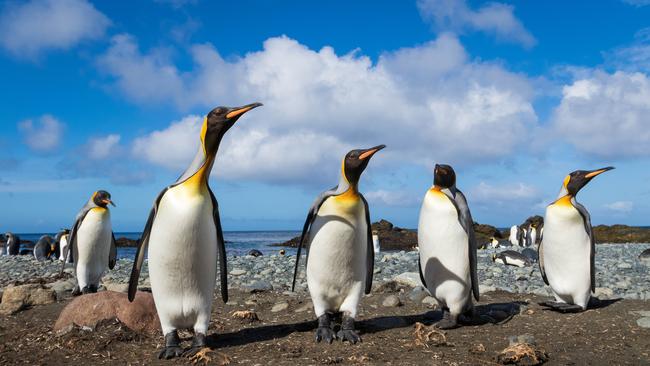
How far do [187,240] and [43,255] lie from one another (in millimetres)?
20787

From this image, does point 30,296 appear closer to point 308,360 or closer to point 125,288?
point 125,288

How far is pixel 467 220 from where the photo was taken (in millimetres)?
5719

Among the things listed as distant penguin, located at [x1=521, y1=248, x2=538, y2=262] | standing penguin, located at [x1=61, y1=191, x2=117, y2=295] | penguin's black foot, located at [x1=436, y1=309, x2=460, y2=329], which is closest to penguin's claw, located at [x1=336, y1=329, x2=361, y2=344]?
penguin's black foot, located at [x1=436, y1=309, x2=460, y2=329]

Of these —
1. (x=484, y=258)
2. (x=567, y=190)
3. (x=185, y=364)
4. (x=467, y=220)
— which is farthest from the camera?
(x=484, y=258)

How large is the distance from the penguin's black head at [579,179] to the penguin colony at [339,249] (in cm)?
1

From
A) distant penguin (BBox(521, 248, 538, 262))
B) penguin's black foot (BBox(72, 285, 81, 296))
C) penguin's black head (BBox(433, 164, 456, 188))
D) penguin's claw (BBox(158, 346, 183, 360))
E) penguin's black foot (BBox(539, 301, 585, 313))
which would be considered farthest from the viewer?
distant penguin (BBox(521, 248, 538, 262))

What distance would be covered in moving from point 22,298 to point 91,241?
1.74 m

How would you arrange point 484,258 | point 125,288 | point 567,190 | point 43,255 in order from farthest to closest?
point 43,255
point 484,258
point 125,288
point 567,190

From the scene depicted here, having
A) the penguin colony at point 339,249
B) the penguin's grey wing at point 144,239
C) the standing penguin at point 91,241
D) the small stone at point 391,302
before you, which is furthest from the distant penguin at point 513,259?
the penguin's grey wing at point 144,239

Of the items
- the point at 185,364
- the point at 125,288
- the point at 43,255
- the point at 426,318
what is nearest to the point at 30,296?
the point at 125,288

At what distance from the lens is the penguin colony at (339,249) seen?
4508 millimetres

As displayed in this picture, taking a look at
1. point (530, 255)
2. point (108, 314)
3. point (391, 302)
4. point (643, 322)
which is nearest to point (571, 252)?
point (643, 322)

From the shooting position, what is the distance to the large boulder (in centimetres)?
657

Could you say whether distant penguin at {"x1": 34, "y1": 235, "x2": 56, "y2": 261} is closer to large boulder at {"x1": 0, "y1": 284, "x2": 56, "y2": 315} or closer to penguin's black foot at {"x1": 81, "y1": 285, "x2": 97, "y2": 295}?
penguin's black foot at {"x1": 81, "y1": 285, "x2": 97, "y2": 295}
